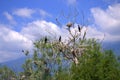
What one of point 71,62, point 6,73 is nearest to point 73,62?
point 71,62

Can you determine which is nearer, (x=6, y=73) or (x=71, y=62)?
(x=71, y=62)

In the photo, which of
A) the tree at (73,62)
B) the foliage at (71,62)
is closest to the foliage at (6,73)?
the foliage at (71,62)

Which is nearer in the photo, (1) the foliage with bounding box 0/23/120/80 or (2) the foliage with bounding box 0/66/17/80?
(1) the foliage with bounding box 0/23/120/80

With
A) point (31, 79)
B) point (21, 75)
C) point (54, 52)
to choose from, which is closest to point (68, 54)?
point (54, 52)

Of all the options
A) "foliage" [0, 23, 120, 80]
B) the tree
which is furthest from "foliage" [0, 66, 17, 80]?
the tree

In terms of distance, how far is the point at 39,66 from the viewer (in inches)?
1756

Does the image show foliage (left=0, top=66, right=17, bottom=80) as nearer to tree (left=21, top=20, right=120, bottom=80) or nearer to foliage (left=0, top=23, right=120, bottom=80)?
foliage (left=0, top=23, right=120, bottom=80)

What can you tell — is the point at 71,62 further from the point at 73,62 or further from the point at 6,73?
the point at 6,73

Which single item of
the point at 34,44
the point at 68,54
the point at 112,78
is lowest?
the point at 112,78

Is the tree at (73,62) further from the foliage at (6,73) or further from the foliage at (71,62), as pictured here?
the foliage at (6,73)

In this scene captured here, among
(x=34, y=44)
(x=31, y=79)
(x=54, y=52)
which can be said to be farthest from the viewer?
(x=31, y=79)

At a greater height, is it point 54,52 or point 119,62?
point 54,52

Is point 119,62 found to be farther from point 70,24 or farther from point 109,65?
point 70,24

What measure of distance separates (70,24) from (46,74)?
1434 cm
